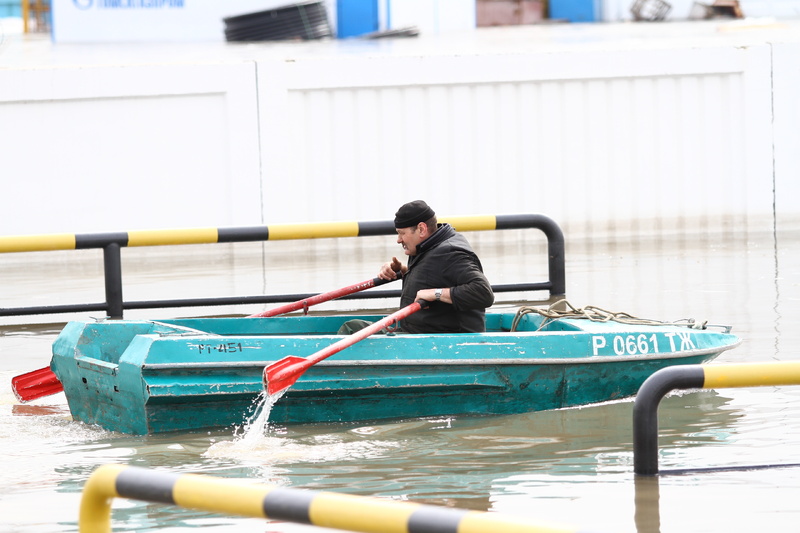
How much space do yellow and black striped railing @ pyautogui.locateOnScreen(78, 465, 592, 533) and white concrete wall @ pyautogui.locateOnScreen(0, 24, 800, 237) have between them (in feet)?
39.9

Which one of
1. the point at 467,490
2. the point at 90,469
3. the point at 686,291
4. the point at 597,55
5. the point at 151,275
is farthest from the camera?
the point at 597,55

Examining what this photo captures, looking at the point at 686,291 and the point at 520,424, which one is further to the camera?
the point at 686,291

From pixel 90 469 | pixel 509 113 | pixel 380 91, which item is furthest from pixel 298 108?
pixel 90 469

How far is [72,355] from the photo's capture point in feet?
23.5

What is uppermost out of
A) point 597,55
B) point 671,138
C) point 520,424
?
point 597,55

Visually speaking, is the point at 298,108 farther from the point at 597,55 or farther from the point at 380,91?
the point at 597,55

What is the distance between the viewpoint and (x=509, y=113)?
51.6 ft

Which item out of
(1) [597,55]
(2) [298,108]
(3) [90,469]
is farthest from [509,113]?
(3) [90,469]

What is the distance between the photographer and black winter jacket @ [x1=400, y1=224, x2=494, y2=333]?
723cm

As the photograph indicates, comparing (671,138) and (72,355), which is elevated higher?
(671,138)

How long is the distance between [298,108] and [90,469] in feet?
31.8

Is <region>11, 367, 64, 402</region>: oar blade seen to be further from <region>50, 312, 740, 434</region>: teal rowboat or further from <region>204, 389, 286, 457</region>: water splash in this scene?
<region>204, 389, 286, 457</region>: water splash

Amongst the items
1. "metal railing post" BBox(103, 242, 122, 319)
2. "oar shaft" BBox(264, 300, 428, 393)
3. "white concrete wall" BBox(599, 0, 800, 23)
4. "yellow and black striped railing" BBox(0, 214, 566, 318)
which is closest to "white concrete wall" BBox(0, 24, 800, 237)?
"yellow and black striped railing" BBox(0, 214, 566, 318)

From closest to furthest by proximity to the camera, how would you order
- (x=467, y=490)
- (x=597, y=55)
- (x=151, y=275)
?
(x=467, y=490)
(x=151, y=275)
(x=597, y=55)
